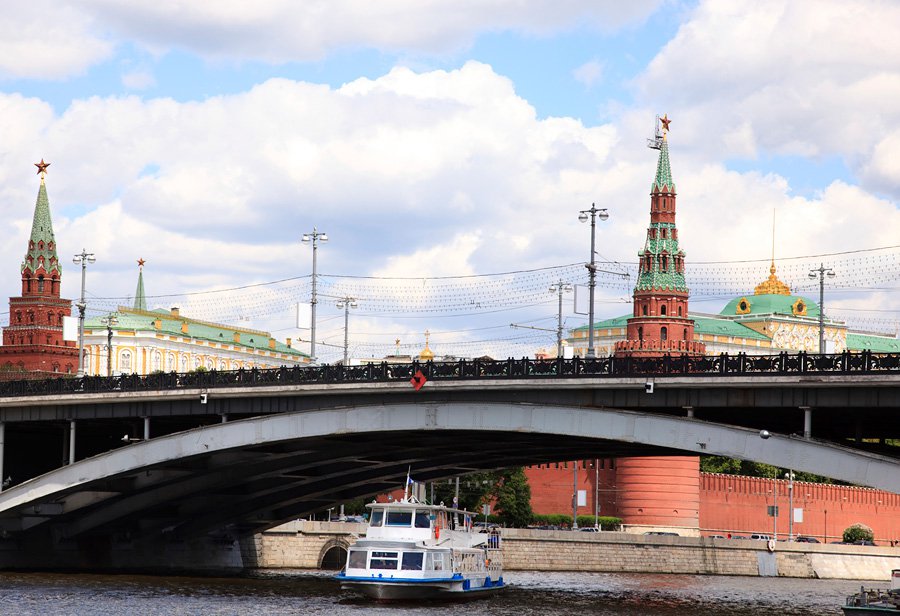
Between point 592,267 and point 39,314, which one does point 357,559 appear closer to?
point 592,267

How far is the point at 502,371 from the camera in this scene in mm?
48656

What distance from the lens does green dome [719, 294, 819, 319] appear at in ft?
595

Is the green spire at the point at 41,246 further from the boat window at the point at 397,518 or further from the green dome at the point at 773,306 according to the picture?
the boat window at the point at 397,518

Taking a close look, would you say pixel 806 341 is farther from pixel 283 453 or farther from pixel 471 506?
pixel 283 453

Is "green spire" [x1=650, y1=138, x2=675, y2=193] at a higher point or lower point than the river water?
higher

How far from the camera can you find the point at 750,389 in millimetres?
43156

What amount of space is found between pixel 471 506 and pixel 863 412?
178 ft

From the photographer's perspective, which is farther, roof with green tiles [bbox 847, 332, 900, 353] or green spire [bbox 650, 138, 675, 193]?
roof with green tiles [bbox 847, 332, 900, 353]

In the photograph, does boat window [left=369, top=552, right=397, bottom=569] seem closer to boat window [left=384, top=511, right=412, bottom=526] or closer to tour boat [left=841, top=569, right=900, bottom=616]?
boat window [left=384, top=511, right=412, bottom=526]

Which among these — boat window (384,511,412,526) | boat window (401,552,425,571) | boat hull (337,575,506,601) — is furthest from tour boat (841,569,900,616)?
boat window (384,511,412,526)

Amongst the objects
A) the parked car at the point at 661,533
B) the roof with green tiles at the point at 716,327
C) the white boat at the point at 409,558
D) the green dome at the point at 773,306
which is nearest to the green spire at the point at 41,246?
the roof with green tiles at the point at 716,327

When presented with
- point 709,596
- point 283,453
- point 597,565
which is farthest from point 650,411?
point 597,565

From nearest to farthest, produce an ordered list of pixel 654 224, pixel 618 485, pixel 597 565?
1. pixel 597 565
2. pixel 618 485
3. pixel 654 224

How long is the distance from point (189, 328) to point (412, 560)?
387 feet
